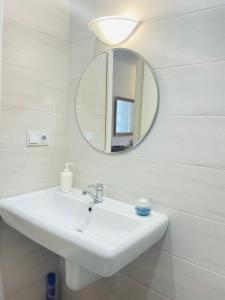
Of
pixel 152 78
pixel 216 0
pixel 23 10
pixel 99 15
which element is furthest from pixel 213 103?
pixel 23 10

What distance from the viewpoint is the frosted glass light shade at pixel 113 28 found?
1231 mm

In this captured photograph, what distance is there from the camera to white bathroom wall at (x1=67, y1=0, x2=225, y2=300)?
1.04 metres

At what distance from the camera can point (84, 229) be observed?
1.28 meters

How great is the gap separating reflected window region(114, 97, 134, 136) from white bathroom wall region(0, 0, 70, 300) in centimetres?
44

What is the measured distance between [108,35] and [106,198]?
0.96 m

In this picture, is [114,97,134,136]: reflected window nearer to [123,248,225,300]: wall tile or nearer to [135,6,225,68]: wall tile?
[135,6,225,68]: wall tile

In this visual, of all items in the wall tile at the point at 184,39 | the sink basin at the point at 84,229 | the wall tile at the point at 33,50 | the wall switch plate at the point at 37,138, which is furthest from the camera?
the wall switch plate at the point at 37,138

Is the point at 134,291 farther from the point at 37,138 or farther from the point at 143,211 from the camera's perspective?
the point at 37,138

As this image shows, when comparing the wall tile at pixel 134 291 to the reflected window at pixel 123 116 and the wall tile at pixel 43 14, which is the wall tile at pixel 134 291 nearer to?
the reflected window at pixel 123 116

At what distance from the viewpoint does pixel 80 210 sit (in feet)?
4.44

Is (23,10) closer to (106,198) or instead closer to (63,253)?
(106,198)

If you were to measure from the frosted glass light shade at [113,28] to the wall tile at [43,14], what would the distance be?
1.13 feet

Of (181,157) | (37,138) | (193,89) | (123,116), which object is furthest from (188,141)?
(37,138)

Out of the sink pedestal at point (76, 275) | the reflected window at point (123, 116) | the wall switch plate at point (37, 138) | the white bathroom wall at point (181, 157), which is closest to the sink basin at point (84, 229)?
the sink pedestal at point (76, 275)
